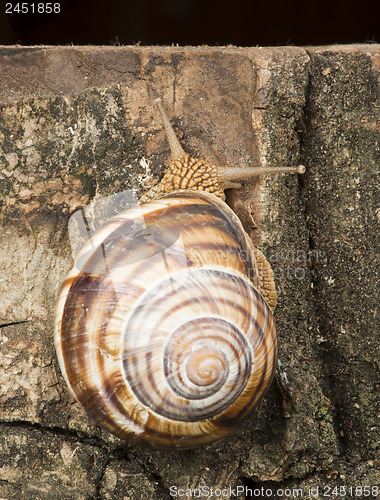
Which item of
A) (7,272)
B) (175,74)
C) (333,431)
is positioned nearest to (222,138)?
(175,74)

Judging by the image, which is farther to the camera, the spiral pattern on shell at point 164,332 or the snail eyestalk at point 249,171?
the snail eyestalk at point 249,171

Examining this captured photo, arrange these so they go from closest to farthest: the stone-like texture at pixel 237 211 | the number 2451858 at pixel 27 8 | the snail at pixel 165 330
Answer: the snail at pixel 165 330
the stone-like texture at pixel 237 211
the number 2451858 at pixel 27 8

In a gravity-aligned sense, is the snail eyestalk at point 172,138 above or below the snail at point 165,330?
above

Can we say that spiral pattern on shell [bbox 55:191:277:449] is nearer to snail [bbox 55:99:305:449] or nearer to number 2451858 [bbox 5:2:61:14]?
snail [bbox 55:99:305:449]

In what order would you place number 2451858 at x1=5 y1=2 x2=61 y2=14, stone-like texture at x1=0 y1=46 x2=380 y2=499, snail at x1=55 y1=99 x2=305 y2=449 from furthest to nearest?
number 2451858 at x1=5 y1=2 x2=61 y2=14 → stone-like texture at x1=0 y1=46 x2=380 y2=499 → snail at x1=55 y1=99 x2=305 y2=449

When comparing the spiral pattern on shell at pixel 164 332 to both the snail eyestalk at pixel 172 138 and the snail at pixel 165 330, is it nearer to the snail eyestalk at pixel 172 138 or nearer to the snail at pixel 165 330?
the snail at pixel 165 330

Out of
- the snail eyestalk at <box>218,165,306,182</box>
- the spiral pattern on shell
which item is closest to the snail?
the spiral pattern on shell

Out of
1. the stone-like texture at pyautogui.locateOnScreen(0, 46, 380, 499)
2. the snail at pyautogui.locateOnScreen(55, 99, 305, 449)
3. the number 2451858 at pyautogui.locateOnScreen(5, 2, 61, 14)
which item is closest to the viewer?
the snail at pyautogui.locateOnScreen(55, 99, 305, 449)

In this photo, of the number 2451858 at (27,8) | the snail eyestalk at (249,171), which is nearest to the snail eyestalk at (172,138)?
the snail eyestalk at (249,171)
